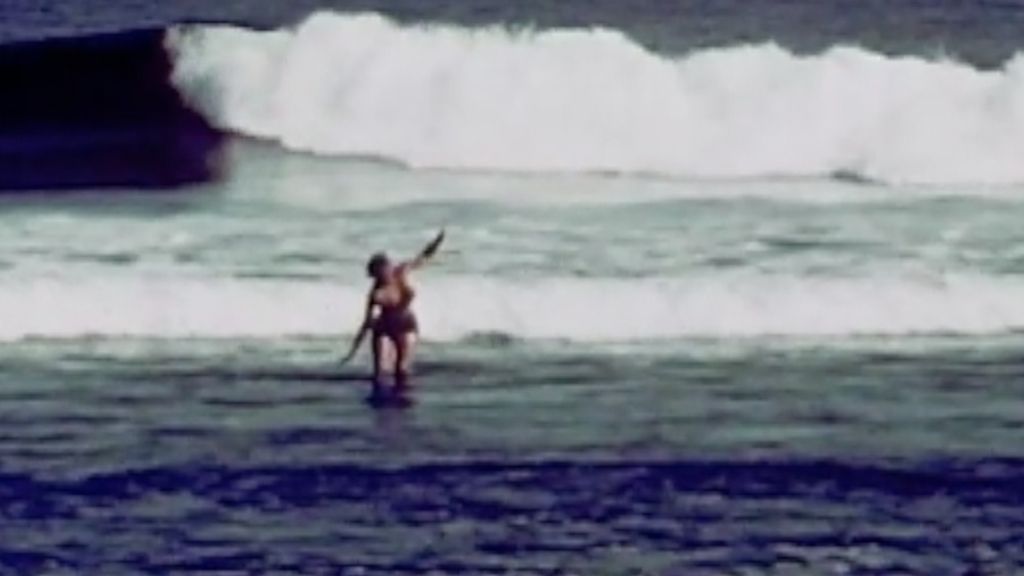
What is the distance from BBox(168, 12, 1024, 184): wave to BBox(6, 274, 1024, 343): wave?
6.61m

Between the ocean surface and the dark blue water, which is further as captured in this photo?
the dark blue water

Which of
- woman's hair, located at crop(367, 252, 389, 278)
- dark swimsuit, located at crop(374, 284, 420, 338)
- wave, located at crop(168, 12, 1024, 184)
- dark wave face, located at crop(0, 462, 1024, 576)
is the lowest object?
dark wave face, located at crop(0, 462, 1024, 576)

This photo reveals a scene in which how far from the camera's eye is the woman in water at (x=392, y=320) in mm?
22517

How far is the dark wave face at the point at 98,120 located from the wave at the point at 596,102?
0.45 metres

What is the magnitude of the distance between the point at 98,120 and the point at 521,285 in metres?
9.39

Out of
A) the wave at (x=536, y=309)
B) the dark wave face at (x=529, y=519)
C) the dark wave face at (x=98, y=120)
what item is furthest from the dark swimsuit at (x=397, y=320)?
the dark wave face at (x=98, y=120)

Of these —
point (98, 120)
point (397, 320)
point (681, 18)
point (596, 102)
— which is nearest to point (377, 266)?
point (397, 320)

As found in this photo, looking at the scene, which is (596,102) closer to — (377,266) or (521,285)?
(521,285)

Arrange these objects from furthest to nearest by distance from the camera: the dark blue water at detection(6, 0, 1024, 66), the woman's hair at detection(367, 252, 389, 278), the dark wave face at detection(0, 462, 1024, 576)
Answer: the dark blue water at detection(6, 0, 1024, 66), the woman's hair at detection(367, 252, 389, 278), the dark wave face at detection(0, 462, 1024, 576)

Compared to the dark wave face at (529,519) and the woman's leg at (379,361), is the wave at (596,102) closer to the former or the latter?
the woman's leg at (379,361)

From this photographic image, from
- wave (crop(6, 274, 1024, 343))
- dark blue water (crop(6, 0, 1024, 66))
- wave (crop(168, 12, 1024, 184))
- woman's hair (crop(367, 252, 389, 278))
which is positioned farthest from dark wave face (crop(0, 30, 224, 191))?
woman's hair (crop(367, 252, 389, 278))

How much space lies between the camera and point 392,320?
2264cm

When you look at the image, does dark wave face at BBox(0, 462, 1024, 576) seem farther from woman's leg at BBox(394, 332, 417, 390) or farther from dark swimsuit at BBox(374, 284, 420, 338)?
dark swimsuit at BBox(374, 284, 420, 338)

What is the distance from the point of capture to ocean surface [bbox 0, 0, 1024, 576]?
61.2ft
